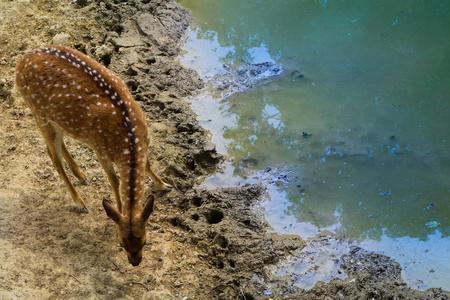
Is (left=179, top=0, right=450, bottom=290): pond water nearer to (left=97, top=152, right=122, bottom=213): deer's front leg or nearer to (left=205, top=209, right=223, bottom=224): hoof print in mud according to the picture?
(left=205, top=209, right=223, bottom=224): hoof print in mud

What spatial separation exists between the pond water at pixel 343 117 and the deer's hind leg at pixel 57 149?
1868 millimetres

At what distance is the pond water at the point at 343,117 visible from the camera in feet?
17.9

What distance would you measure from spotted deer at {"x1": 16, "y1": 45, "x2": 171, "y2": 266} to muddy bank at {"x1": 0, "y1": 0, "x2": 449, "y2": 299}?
0.48m

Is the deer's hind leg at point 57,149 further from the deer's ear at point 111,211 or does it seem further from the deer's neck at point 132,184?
the deer's ear at point 111,211

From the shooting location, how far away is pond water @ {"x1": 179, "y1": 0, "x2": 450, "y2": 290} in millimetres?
5453

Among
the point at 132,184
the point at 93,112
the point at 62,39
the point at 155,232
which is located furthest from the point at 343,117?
the point at 62,39

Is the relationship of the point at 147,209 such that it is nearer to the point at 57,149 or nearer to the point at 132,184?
the point at 132,184

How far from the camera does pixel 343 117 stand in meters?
6.74

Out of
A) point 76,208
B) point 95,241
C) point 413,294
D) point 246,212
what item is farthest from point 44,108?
point 413,294

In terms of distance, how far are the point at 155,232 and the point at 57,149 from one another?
1.50 metres

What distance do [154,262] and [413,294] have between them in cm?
278

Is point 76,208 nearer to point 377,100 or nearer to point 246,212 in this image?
point 246,212

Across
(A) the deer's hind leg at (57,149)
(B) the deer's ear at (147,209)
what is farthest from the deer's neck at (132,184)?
(A) the deer's hind leg at (57,149)

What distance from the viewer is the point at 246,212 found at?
542cm
